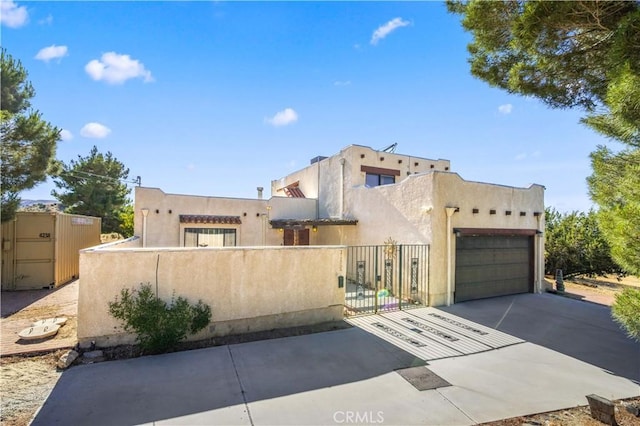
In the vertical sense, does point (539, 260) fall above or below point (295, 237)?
below

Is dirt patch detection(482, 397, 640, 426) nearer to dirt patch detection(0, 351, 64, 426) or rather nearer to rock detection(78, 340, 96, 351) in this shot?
dirt patch detection(0, 351, 64, 426)

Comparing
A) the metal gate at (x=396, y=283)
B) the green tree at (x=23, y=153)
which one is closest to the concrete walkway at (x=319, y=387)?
the metal gate at (x=396, y=283)

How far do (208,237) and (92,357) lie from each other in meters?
10.6

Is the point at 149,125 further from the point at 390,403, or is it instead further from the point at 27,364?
the point at 390,403

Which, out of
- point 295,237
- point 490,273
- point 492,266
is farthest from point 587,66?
point 295,237

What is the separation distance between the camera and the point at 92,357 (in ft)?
18.7

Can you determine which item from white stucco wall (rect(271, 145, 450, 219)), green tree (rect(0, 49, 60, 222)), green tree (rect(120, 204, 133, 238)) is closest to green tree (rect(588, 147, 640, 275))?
white stucco wall (rect(271, 145, 450, 219))

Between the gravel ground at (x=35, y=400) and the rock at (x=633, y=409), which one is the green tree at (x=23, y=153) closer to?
the gravel ground at (x=35, y=400)

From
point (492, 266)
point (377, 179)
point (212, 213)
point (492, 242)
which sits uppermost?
point (377, 179)

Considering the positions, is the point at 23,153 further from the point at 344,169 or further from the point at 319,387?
the point at 344,169

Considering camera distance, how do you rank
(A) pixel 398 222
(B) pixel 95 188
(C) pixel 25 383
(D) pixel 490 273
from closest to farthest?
1. (C) pixel 25 383
2. (D) pixel 490 273
3. (A) pixel 398 222
4. (B) pixel 95 188

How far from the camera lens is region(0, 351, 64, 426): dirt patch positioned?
4.01 metres

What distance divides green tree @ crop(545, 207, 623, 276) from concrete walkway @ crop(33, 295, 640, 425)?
596 inches

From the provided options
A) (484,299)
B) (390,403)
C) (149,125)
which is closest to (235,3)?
(149,125)
